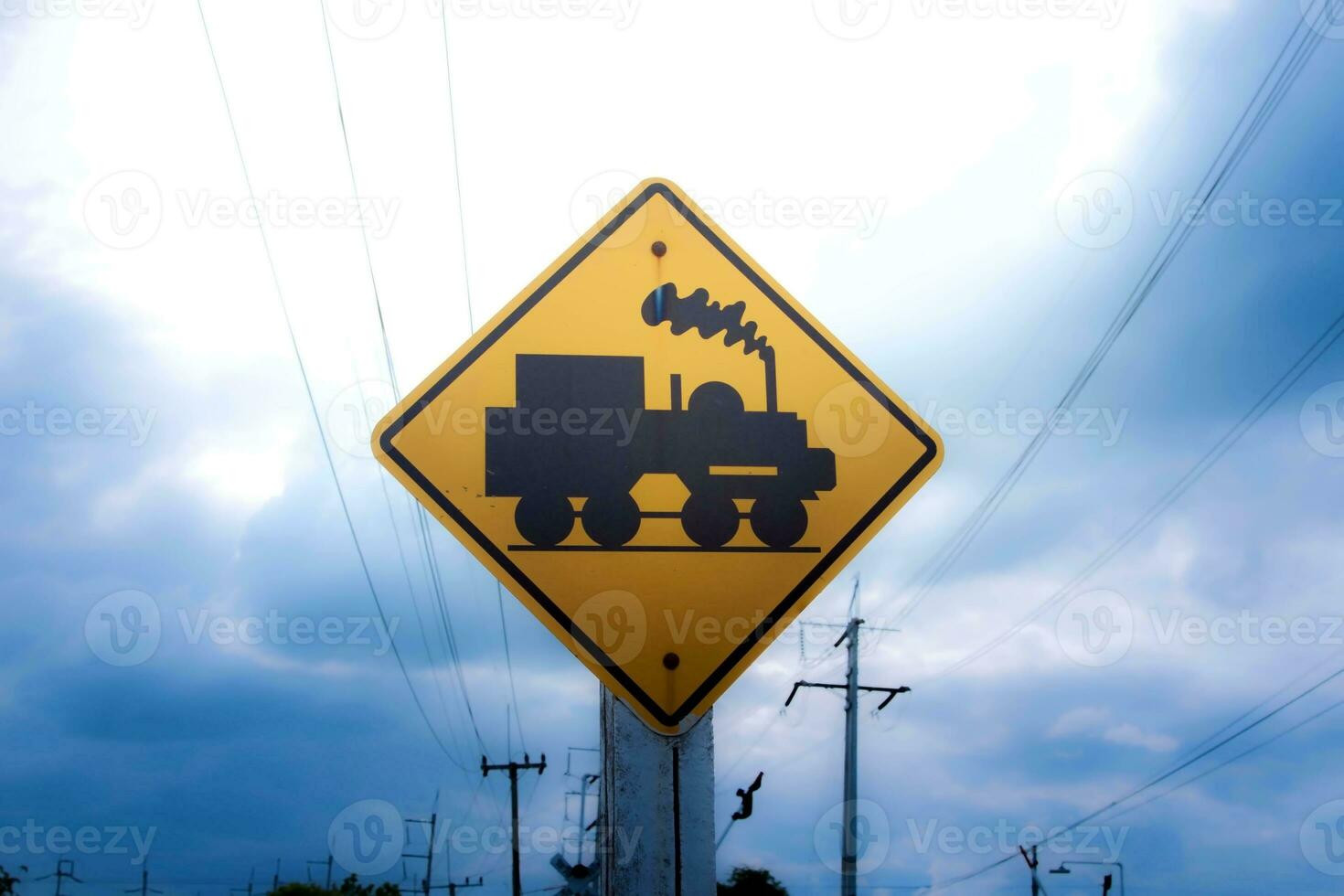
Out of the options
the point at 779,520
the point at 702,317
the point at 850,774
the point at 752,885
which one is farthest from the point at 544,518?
the point at 752,885

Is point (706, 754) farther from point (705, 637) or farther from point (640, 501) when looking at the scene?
point (640, 501)

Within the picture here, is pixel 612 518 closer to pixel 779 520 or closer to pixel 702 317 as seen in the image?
pixel 779 520

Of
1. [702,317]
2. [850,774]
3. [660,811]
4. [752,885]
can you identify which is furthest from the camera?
[752,885]

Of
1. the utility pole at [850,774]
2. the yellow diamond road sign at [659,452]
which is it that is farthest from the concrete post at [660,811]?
the utility pole at [850,774]

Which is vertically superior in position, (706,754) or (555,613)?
(555,613)

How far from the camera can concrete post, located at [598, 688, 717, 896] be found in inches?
88.7

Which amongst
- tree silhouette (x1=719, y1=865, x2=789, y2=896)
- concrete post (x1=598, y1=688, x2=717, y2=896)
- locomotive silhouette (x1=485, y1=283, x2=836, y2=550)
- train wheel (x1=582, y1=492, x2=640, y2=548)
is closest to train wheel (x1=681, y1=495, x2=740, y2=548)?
locomotive silhouette (x1=485, y1=283, x2=836, y2=550)

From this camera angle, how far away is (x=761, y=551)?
2.33 m

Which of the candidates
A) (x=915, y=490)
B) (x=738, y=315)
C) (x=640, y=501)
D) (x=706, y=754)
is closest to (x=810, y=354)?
(x=738, y=315)

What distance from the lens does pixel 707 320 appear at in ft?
8.32

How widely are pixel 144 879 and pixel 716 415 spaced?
74379 mm

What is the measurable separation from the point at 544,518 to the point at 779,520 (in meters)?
0.53

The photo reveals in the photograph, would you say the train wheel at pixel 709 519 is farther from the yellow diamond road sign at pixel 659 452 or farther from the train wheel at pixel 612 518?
the train wheel at pixel 612 518

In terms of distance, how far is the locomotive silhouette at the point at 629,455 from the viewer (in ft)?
7.57
